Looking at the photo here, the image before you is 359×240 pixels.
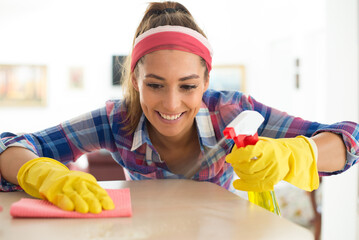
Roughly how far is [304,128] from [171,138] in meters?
0.45

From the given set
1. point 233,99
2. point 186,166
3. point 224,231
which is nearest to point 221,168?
point 186,166

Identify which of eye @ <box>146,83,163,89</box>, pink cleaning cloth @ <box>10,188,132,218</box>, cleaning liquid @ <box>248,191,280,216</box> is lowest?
cleaning liquid @ <box>248,191,280,216</box>

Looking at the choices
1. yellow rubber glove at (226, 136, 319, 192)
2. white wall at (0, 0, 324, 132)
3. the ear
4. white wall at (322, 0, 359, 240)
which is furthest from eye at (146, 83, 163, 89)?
white wall at (0, 0, 324, 132)

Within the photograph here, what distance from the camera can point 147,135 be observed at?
137cm

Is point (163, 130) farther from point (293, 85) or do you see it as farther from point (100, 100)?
point (100, 100)

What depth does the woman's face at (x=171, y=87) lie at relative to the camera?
1.18m

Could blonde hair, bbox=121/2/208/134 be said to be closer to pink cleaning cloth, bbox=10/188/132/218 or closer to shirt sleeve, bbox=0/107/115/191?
shirt sleeve, bbox=0/107/115/191

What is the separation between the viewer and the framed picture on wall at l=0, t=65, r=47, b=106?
7086 mm

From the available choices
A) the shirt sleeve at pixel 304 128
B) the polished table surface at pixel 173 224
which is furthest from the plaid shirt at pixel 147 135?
the polished table surface at pixel 173 224

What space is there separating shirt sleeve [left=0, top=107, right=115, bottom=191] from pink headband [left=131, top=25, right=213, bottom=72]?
26 centimetres

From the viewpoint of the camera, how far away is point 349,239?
2.33m

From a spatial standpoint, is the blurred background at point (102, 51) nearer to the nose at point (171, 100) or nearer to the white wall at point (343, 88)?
the white wall at point (343, 88)

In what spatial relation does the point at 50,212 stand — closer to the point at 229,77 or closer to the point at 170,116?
the point at 170,116

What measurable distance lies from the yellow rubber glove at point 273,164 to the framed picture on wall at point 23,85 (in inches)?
263
